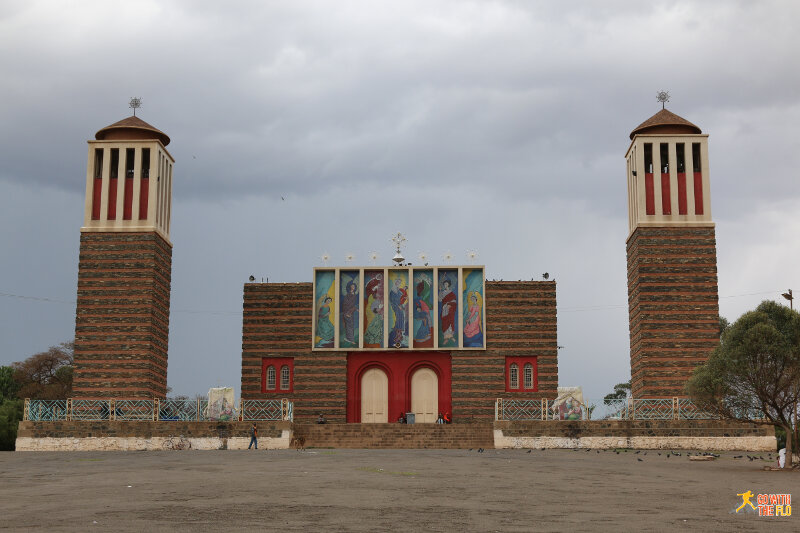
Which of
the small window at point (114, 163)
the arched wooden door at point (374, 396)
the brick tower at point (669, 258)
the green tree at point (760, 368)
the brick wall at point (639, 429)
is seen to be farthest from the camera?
the arched wooden door at point (374, 396)

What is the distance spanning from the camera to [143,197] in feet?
130

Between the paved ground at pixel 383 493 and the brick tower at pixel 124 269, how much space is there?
9.62 m

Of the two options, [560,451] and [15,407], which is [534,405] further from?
[15,407]

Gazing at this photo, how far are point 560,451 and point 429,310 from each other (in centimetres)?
1185

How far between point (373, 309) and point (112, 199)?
39.8ft

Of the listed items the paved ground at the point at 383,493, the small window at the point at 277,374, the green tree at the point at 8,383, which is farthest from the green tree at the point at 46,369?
the paved ground at the point at 383,493

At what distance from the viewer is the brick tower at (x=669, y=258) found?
37656mm

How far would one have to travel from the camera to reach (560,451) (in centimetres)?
3244

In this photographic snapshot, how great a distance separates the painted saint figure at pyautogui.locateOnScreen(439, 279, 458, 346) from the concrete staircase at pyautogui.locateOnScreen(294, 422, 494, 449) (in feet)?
21.3

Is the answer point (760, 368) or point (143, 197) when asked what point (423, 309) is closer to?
point (143, 197)

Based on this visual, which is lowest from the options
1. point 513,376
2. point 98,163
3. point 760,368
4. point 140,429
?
point 140,429

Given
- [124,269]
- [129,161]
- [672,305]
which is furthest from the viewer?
[129,161]

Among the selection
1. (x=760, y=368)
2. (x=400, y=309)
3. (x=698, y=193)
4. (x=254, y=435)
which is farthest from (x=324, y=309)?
(x=760, y=368)

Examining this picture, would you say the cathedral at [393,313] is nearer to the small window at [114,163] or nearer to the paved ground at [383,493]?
the small window at [114,163]
